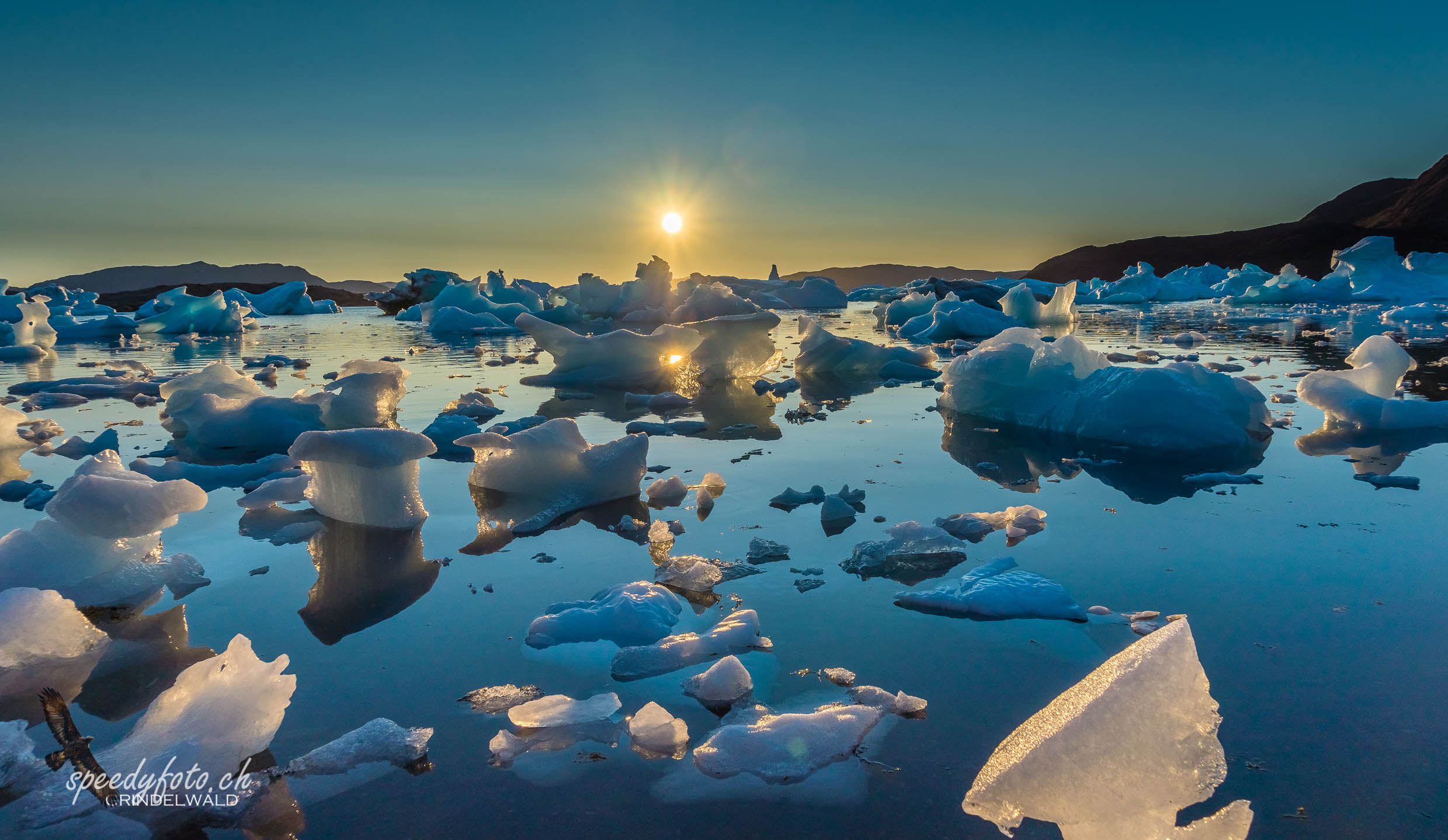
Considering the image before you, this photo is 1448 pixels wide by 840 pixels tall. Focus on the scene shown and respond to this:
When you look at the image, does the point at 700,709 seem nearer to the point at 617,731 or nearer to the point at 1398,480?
the point at 617,731

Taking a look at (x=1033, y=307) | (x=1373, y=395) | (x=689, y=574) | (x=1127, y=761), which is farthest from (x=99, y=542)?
(x=1033, y=307)

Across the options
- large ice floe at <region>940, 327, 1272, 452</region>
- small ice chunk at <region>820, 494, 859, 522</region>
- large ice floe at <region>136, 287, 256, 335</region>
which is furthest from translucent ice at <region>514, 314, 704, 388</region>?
large ice floe at <region>136, 287, 256, 335</region>

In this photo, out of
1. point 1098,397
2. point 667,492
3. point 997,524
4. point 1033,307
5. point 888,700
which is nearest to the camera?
point 888,700

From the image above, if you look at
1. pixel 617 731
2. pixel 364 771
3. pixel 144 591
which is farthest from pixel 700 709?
pixel 144 591

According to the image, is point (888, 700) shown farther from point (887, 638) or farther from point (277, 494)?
point (277, 494)

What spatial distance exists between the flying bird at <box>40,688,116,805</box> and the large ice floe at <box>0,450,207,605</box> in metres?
0.69

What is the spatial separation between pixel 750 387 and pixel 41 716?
669 cm

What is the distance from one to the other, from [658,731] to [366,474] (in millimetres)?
2085

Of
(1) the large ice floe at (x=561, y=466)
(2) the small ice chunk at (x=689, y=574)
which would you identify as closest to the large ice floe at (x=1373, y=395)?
(1) the large ice floe at (x=561, y=466)

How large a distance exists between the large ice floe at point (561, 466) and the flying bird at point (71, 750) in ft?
6.06

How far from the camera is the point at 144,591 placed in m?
2.70

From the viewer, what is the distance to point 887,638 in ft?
7.35

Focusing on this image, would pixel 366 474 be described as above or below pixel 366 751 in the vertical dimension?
above

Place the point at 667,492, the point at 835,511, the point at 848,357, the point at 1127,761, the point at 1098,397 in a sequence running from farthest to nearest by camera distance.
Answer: the point at 848,357
the point at 1098,397
the point at 667,492
the point at 835,511
the point at 1127,761
